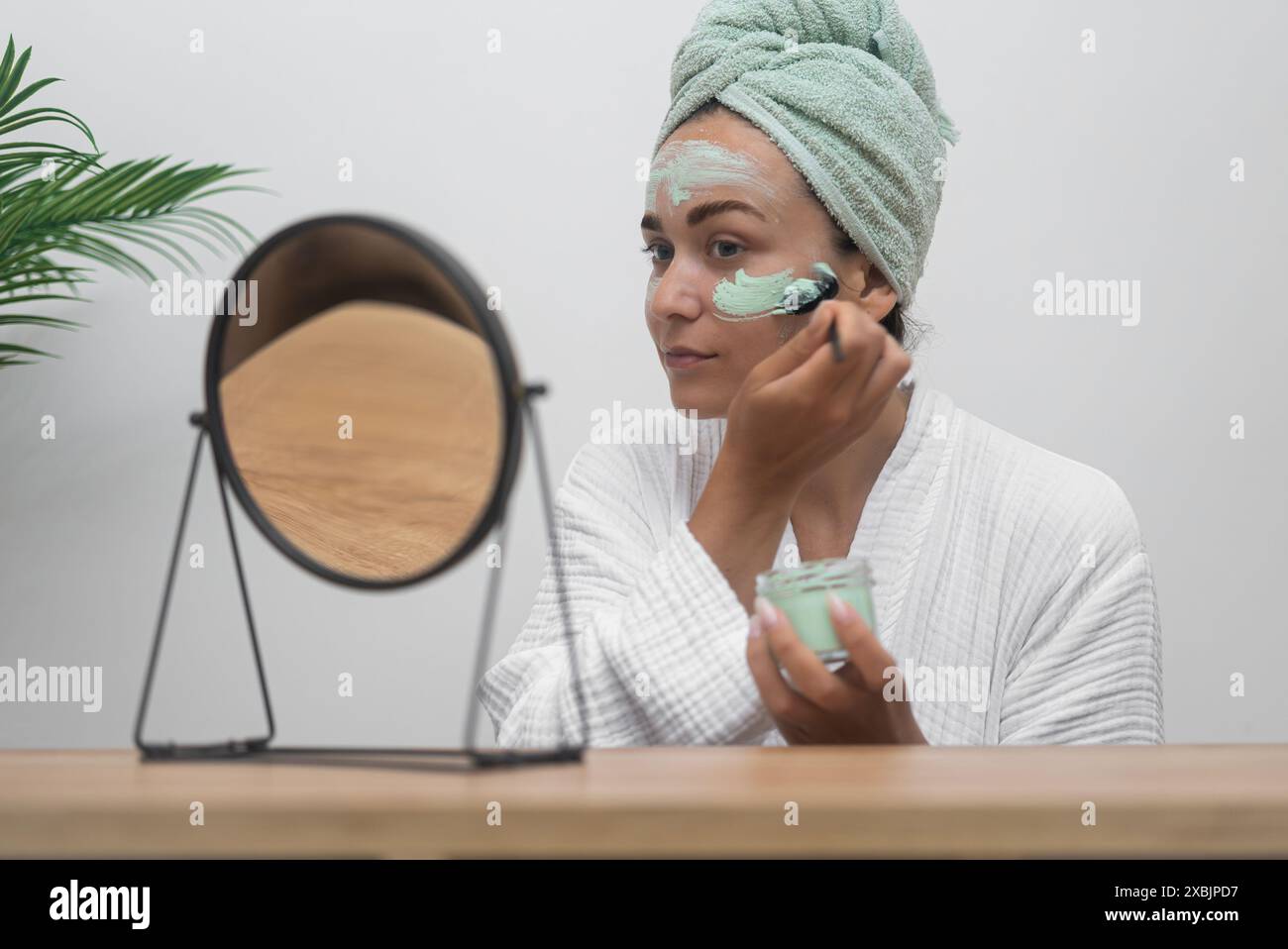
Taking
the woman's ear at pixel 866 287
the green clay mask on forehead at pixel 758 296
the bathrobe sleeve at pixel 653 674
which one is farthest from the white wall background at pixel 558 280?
the bathrobe sleeve at pixel 653 674

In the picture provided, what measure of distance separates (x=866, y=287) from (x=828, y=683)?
25.1 inches

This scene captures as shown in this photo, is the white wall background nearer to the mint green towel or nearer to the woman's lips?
the mint green towel

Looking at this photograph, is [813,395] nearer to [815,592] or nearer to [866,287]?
[815,592]

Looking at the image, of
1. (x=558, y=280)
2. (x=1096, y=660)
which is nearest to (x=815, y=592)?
(x=1096, y=660)

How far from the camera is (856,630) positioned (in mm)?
635

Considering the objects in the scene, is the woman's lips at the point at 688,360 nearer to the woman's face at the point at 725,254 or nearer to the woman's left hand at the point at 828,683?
the woman's face at the point at 725,254

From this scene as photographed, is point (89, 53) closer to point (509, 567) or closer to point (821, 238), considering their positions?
point (509, 567)

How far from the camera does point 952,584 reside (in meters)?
1.06

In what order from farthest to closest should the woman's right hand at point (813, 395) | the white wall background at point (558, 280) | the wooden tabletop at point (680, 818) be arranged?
the white wall background at point (558, 280)
the woman's right hand at point (813, 395)
the wooden tabletop at point (680, 818)

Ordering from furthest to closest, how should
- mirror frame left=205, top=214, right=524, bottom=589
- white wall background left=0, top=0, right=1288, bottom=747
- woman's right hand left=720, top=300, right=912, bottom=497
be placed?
white wall background left=0, top=0, right=1288, bottom=747
woman's right hand left=720, top=300, right=912, bottom=497
mirror frame left=205, top=214, right=524, bottom=589

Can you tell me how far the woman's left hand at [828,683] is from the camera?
635 mm

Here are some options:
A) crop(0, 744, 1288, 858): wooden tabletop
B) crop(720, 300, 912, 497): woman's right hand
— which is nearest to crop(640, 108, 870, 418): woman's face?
crop(720, 300, 912, 497): woman's right hand

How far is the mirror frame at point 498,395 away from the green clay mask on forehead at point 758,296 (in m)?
0.56

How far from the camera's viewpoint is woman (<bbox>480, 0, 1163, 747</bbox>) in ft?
3.07
